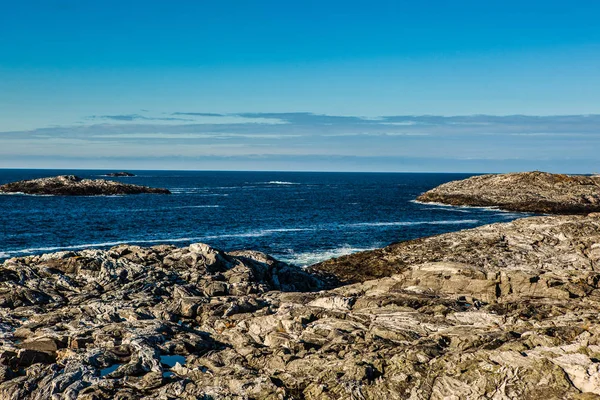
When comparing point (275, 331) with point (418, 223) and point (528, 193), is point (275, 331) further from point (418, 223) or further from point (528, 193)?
point (528, 193)

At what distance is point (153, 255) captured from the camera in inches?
1229

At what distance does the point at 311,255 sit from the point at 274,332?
34.9 metres

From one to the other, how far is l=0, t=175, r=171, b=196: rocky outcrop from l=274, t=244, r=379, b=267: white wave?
11039 cm


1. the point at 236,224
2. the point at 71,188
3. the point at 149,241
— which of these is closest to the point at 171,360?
the point at 149,241

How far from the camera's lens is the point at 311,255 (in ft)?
179

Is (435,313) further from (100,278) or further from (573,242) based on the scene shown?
(573,242)

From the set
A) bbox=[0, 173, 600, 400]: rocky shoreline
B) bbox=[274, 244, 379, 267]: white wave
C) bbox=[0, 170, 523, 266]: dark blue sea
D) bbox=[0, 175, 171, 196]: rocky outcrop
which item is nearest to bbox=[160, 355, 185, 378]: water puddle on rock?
bbox=[0, 173, 600, 400]: rocky shoreline

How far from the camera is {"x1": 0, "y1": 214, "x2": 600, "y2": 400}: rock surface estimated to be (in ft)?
49.8

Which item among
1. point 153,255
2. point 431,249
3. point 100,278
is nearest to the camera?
point 100,278

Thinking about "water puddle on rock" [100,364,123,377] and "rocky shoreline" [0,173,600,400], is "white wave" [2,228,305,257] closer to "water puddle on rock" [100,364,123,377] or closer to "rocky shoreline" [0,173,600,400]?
"rocky shoreline" [0,173,600,400]

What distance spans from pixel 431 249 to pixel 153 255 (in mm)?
24792

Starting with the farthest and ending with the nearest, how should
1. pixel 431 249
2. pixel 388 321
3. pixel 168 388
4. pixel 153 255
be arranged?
pixel 431 249 < pixel 153 255 < pixel 388 321 < pixel 168 388

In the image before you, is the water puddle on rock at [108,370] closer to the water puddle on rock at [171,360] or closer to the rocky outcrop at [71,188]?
the water puddle on rock at [171,360]

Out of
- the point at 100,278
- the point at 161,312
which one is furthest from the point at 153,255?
the point at 161,312
